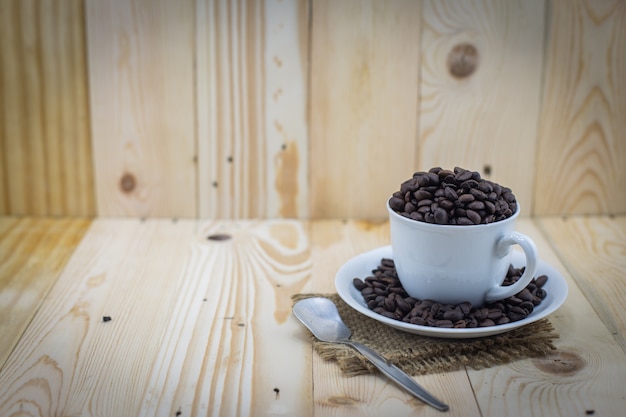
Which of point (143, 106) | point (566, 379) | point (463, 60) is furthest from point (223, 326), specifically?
point (463, 60)

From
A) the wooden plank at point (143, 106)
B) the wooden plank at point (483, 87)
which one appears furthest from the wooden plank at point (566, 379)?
the wooden plank at point (143, 106)

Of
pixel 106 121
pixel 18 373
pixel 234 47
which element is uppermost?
pixel 234 47

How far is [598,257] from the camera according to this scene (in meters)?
1.20

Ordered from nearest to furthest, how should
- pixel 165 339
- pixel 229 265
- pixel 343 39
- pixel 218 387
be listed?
pixel 218 387 → pixel 165 339 → pixel 229 265 → pixel 343 39

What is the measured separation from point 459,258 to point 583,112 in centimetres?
57

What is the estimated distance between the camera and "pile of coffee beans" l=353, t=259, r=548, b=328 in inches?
34.9

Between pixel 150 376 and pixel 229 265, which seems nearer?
pixel 150 376

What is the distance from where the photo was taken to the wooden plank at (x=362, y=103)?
129cm

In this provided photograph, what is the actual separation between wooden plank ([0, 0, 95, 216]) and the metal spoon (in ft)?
1.87

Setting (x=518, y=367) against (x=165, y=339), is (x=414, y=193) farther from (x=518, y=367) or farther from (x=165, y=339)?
(x=165, y=339)

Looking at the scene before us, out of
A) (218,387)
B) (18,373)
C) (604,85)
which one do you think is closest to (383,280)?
(218,387)

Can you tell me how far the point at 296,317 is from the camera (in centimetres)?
98

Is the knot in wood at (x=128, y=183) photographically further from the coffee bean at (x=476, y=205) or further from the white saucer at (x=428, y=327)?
the coffee bean at (x=476, y=205)

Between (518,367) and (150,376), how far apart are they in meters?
0.40
